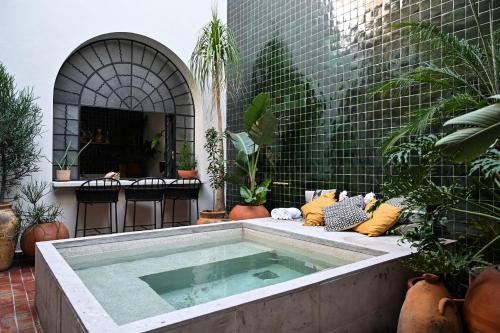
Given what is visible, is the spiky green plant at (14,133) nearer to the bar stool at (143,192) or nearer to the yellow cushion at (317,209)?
the bar stool at (143,192)

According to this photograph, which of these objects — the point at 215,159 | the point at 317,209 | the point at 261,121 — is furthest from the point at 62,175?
the point at 317,209

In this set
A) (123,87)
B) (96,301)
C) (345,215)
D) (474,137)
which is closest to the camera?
(474,137)

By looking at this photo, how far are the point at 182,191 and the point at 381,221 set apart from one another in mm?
3161

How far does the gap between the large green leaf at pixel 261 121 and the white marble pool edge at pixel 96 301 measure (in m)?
1.83

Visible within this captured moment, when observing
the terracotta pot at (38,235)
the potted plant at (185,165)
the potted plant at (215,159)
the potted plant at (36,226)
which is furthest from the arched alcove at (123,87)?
the terracotta pot at (38,235)

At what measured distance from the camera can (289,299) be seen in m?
1.88

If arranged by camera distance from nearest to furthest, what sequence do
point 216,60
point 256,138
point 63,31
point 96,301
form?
1. point 96,301
2. point 256,138
3. point 63,31
4. point 216,60

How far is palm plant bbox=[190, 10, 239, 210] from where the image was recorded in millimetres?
5547

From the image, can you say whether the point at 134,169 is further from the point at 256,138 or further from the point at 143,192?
the point at 256,138

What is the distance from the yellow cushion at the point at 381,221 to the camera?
11.2 ft

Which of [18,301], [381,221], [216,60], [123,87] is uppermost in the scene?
[216,60]

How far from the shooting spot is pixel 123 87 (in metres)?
5.88

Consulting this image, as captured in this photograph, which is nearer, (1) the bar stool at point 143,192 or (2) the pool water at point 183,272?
Result: (2) the pool water at point 183,272

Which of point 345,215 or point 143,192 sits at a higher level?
point 143,192
